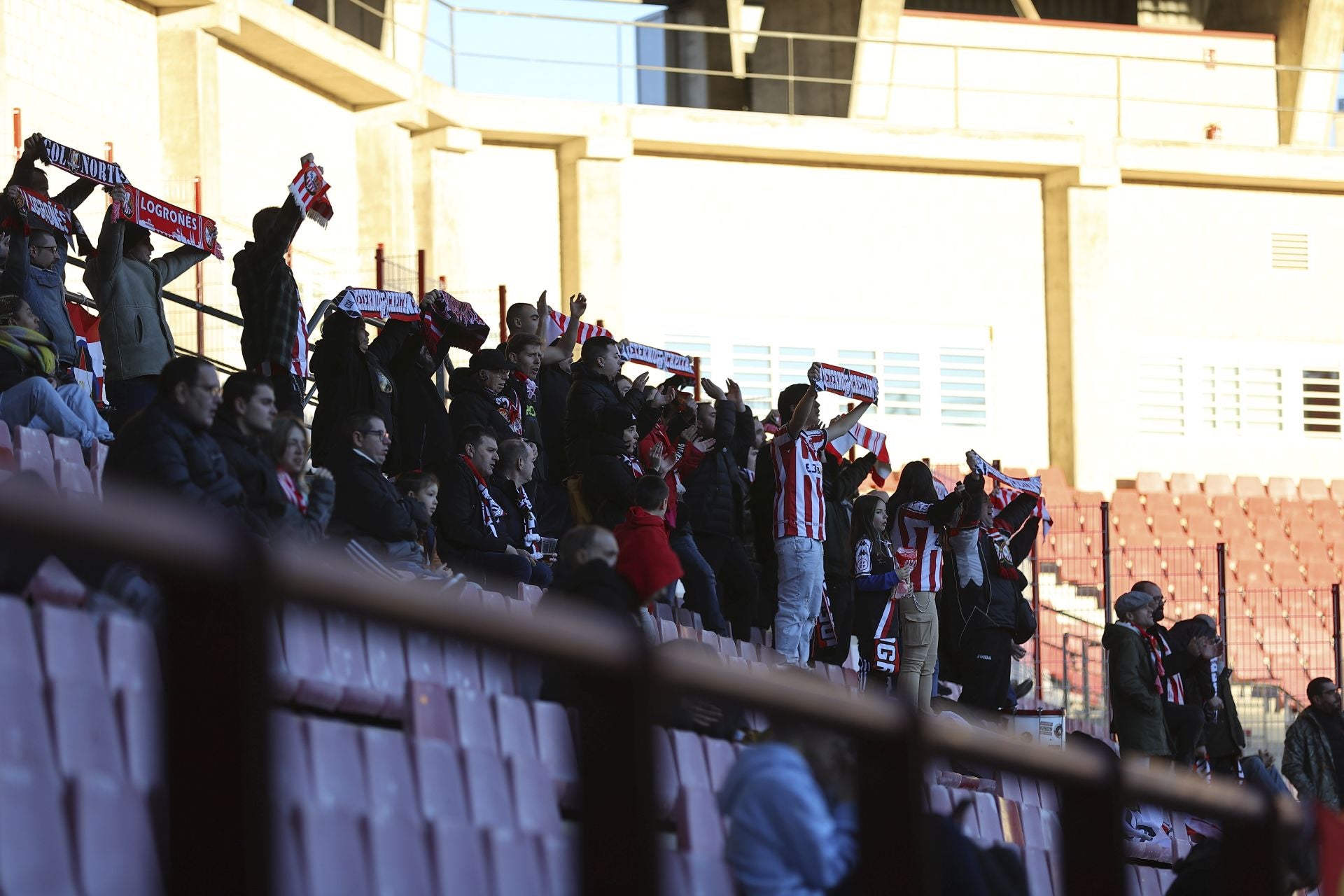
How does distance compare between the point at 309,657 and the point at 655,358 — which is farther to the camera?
the point at 655,358

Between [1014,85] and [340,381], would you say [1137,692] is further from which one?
[1014,85]

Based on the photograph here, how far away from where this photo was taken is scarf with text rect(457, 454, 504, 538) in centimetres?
782

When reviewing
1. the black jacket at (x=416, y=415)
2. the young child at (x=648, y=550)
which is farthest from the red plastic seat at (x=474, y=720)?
the black jacket at (x=416, y=415)

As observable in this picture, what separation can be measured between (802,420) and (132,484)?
464cm

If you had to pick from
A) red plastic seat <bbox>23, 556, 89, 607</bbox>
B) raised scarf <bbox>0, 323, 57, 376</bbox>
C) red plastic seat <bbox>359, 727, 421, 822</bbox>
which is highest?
raised scarf <bbox>0, 323, 57, 376</bbox>

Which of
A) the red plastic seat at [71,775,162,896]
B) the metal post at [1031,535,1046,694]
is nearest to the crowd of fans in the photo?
the metal post at [1031,535,1046,694]

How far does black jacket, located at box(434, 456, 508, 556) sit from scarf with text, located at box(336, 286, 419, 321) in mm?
1127

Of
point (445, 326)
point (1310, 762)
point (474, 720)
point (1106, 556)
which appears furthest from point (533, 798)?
point (1106, 556)

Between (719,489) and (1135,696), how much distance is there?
2313mm

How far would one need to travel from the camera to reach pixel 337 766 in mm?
2289

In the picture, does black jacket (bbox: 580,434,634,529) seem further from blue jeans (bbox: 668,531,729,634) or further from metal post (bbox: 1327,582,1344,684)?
metal post (bbox: 1327,582,1344,684)

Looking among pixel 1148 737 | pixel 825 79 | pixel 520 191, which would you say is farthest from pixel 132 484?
pixel 825 79

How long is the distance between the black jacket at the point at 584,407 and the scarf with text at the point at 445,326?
1.79 feet

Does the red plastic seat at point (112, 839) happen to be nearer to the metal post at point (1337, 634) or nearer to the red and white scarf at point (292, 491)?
the red and white scarf at point (292, 491)
